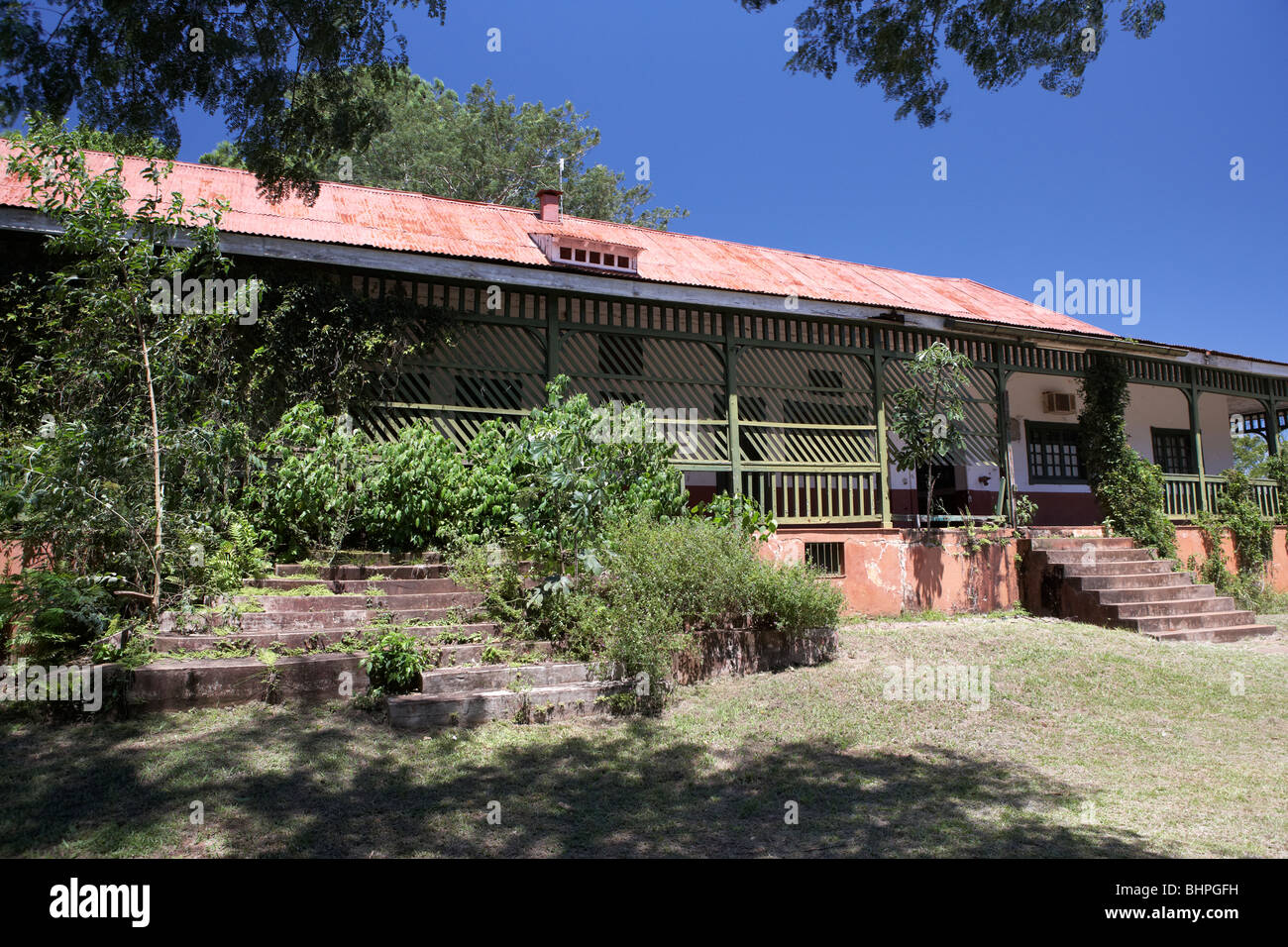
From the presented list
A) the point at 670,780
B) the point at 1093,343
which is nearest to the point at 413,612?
the point at 670,780

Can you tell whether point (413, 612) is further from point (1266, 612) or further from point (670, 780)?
point (1266, 612)

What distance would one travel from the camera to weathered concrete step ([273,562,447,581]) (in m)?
7.14

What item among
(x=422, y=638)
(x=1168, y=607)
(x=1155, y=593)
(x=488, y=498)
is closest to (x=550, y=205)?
(x=488, y=498)

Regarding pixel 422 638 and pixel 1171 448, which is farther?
pixel 1171 448

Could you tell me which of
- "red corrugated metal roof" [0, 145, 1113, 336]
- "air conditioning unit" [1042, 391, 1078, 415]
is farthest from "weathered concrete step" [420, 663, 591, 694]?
"air conditioning unit" [1042, 391, 1078, 415]

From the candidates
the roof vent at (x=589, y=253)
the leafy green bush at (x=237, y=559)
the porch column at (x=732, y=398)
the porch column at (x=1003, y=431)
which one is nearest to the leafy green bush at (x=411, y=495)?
the leafy green bush at (x=237, y=559)

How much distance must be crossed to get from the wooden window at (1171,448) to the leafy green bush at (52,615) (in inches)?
749

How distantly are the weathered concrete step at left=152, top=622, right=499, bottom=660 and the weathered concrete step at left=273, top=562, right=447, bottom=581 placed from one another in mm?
906

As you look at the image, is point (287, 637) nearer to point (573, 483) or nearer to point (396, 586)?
point (396, 586)

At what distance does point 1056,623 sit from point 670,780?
714 cm

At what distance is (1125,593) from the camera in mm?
10234

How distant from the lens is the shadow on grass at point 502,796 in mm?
3787

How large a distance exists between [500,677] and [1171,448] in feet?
57.3
